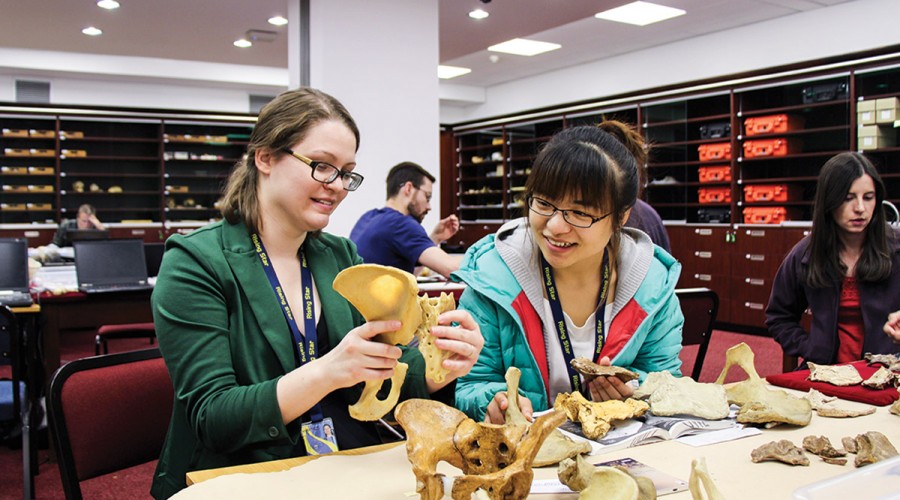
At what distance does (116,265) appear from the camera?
475 cm

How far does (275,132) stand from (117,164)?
1056cm

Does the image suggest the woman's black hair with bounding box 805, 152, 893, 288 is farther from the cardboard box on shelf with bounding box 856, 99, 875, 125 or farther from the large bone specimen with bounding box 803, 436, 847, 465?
the cardboard box on shelf with bounding box 856, 99, 875, 125

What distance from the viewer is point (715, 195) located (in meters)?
7.95

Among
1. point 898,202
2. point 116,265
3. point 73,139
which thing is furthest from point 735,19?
point 73,139

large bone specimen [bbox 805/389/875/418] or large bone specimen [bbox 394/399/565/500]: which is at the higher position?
large bone specimen [bbox 394/399/565/500]

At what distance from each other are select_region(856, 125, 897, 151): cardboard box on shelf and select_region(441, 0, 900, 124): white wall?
2.40 ft

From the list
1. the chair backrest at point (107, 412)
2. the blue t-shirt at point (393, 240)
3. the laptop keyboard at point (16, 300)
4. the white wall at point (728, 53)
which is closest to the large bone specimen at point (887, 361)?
the chair backrest at point (107, 412)

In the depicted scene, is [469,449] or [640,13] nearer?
[469,449]

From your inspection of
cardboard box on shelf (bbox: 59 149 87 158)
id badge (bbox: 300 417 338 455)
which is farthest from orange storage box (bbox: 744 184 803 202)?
cardboard box on shelf (bbox: 59 149 87 158)

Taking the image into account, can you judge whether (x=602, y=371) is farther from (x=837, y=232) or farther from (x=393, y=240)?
(x=393, y=240)

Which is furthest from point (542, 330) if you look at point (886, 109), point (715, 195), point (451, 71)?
point (451, 71)

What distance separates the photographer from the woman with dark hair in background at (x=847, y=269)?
8.66ft

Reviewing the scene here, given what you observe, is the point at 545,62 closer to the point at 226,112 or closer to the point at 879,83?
the point at 879,83

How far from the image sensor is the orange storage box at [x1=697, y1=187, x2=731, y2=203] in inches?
309
